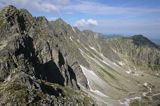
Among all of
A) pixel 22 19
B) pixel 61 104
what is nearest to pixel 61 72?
pixel 22 19

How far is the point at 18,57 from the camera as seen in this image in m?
136

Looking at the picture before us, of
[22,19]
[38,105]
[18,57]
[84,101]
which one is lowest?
[84,101]

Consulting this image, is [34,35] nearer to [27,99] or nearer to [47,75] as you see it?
[47,75]

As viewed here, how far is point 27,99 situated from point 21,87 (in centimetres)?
764

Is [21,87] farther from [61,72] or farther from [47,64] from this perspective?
[61,72]

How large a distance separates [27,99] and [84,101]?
117 ft

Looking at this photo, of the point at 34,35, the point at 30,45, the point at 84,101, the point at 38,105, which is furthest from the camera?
the point at 34,35

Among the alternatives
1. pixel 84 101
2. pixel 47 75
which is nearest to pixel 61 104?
pixel 84 101

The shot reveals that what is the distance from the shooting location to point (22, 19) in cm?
19088

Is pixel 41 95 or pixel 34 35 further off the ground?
pixel 34 35

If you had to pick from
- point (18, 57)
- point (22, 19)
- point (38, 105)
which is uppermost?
point (22, 19)

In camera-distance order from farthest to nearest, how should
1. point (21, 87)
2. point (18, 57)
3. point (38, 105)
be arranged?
point (18, 57) < point (21, 87) < point (38, 105)

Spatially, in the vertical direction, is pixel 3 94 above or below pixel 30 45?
below

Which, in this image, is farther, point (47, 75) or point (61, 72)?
point (61, 72)
